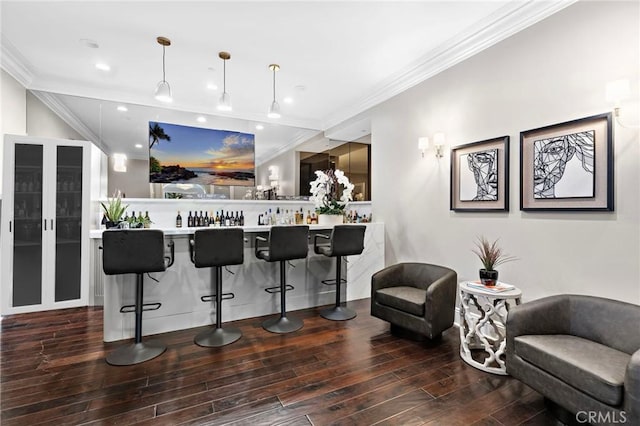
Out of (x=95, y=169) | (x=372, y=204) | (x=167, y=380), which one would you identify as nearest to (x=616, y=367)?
(x=167, y=380)

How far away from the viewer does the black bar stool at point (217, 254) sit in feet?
9.09

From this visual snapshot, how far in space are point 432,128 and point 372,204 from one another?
59.2 inches

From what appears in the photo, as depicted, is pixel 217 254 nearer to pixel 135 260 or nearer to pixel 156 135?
pixel 135 260

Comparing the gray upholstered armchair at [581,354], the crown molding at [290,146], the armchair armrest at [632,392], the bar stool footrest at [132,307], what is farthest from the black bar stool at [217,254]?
the armchair armrest at [632,392]

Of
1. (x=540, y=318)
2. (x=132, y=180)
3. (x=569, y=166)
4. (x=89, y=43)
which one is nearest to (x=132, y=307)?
(x=132, y=180)

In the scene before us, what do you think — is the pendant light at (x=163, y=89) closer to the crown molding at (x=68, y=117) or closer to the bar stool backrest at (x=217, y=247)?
the bar stool backrest at (x=217, y=247)

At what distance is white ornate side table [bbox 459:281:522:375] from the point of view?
237 cm

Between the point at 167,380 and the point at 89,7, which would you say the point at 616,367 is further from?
the point at 89,7

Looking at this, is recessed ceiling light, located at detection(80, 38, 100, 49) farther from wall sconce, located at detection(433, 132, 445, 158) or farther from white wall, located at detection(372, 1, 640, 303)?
wall sconce, located at detection(433, 132, 445, 158)

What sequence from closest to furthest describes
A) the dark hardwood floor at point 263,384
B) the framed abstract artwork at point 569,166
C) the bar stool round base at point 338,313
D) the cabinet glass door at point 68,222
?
the dark hardwood floor at point 263,384 < the framed abstract artwork at point 569,166 < the bar stool round base at point 338,313 < the cabinet glass door at point 68,222

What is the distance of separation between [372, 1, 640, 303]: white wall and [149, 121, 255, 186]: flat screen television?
8.38ft

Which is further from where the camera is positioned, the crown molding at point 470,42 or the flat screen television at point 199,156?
the flat screen television at point 199,156

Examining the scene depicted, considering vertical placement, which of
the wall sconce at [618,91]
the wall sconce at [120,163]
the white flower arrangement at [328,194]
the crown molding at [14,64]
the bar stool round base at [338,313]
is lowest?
the bar stool round base at [338,313]

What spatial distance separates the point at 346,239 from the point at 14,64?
4.35 m
